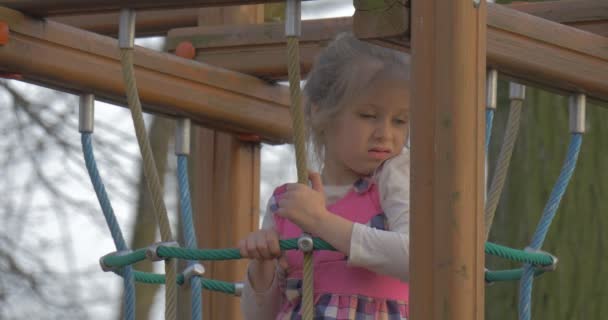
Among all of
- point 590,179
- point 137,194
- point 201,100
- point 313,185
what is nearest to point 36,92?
point 137,194

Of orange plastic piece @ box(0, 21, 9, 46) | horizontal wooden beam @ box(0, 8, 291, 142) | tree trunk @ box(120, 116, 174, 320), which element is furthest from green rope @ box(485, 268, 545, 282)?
tree trunk @ box(120, 116, 174, 320)

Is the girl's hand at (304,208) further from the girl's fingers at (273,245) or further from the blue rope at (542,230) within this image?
the blue rope at (542,230)

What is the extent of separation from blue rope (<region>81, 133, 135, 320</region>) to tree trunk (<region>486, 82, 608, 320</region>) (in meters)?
1.57

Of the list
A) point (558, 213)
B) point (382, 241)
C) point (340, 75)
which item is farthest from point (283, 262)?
point (558, 213)

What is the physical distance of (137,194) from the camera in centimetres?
817

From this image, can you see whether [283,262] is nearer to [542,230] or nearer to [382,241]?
[382,241]

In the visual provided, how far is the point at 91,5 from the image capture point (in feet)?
8.67

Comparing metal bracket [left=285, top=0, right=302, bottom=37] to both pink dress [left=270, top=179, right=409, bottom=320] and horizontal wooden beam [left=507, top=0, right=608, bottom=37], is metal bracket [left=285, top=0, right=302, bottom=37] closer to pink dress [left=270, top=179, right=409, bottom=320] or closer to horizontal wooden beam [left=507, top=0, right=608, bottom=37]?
pink dress [left=270, top=179, right=409, bottom=320]

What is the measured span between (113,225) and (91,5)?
1.31ft

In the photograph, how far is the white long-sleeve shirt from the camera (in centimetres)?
242

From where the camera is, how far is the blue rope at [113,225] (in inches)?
105

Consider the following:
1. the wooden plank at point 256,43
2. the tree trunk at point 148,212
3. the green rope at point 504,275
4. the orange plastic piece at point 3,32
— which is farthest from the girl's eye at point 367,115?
the tree trunk at point 148,212

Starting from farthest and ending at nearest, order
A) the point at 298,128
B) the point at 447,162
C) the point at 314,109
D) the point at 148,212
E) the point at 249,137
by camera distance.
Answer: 1. the point at 148,212
2. the point at 249,137
3. the point at 314,109
4. the point at 298,128
5. the point at 447,162

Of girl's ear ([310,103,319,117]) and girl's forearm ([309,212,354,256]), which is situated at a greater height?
girl's ear ([310,103,319,117])
